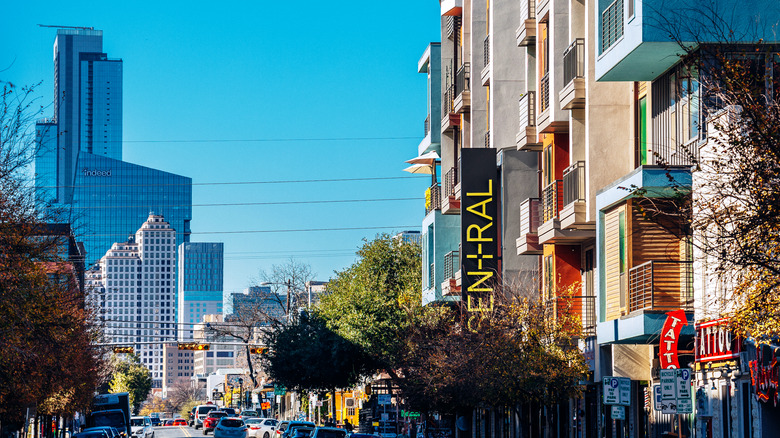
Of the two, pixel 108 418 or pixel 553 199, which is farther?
pixel 108 418

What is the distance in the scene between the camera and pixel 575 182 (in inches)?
1187

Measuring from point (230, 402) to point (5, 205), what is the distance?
151m

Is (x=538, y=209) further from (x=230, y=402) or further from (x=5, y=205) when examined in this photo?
(x=230, y=402)

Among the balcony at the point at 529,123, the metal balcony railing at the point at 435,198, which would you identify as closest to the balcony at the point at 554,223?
the balcony at the point at 529,123

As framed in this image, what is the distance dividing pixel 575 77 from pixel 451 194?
16870 mm

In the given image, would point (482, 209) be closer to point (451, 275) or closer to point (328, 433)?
point (451, 275)

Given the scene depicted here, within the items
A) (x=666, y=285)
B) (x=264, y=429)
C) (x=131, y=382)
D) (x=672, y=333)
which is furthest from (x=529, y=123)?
(x=131, y=382)

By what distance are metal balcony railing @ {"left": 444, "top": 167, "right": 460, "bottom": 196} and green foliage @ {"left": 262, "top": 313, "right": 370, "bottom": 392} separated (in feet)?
47.3

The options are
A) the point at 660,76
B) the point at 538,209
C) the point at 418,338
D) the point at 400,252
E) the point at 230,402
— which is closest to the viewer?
the point at 660,76

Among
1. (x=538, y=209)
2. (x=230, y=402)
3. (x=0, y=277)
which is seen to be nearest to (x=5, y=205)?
(x=0, y=277)

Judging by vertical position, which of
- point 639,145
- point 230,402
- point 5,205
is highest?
point 639,145

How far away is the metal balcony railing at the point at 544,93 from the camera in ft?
113

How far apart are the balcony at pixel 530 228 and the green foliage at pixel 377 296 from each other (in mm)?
15839

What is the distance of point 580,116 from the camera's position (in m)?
31.2
